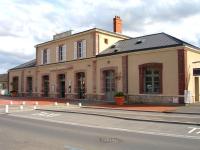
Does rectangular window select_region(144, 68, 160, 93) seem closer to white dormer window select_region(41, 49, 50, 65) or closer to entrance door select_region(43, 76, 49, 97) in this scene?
entrance door select_region(43, 76, 49, 97)

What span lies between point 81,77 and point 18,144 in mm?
22975

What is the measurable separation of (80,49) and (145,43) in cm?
815

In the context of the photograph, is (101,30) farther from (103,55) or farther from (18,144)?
(18,144)

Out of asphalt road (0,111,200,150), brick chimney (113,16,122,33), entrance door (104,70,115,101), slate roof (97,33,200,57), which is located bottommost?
asphalt road (0,111,200,150)

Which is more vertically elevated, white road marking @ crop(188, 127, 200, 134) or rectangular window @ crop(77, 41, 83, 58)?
rectangular window @ crop(77, 41, 83, 58)

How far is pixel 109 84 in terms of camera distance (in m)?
28.5

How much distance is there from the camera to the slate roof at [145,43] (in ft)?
78.8

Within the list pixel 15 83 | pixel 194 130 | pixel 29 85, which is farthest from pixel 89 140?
pixel 15 83

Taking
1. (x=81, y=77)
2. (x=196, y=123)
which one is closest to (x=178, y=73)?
(x=196, y=123)

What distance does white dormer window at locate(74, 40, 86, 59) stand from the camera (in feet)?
104

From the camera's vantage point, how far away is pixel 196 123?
13.2 meters

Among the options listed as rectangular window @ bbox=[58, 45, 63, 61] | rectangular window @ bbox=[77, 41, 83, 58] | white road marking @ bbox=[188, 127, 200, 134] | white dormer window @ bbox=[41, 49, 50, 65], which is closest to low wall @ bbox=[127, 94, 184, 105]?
rectangular window @ bbox=[77, 41, 83, 58]

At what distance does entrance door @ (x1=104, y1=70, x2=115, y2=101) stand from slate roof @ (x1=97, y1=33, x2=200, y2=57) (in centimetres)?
192

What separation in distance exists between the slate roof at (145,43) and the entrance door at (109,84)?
1.92 m
